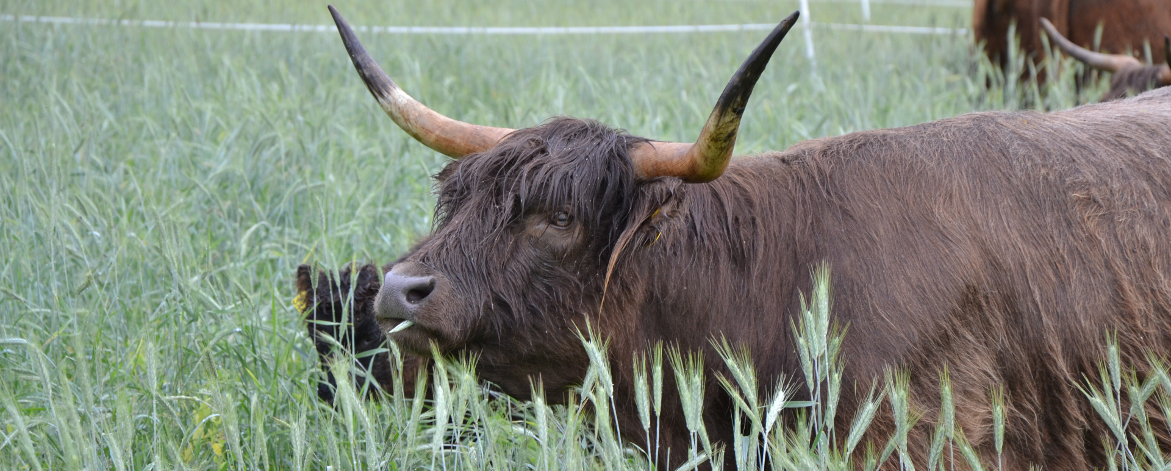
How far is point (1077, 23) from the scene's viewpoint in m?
8.61

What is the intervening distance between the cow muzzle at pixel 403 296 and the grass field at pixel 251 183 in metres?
0.26

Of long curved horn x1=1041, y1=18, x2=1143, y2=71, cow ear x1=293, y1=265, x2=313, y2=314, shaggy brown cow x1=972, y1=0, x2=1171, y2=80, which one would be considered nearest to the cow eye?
cow ear x1=293, y1=265, x2=313, y2=314

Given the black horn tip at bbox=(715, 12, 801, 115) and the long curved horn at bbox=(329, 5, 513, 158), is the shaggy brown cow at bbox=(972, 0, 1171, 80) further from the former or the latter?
the black horn tip at bbox=(715, 12, 801, 115)

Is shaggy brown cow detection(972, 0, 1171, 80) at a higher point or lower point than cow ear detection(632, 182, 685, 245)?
lower

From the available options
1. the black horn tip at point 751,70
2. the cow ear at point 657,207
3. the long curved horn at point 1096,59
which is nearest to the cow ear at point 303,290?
the cow ear at point 657,207

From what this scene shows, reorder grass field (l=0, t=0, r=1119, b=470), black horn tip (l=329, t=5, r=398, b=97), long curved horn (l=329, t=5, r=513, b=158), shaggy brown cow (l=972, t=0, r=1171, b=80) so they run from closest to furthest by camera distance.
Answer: grass field (l=0, t=0, r=1119, b=470) → long curved horn (l=329, t=5, r=513, b=158) → black horn tip (l=329, t=5, r=398, b=97) → shaggy brown cow (l=972, t=0, r=1171, b=80)

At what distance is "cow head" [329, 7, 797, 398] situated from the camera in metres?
2.61

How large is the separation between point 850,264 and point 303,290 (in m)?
1.91

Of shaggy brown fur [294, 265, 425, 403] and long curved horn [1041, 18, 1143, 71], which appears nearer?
shaggy brown fur [294, 265, 425, 403]

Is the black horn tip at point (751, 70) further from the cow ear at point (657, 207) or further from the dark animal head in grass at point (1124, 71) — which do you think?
the dark animal head in grass at point (1124, 71)

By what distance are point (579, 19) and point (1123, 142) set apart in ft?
32.2

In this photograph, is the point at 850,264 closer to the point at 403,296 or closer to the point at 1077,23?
the point at 403,296

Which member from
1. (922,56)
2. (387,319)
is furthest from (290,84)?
(922,56)

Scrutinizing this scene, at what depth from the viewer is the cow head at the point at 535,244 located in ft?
8.57
